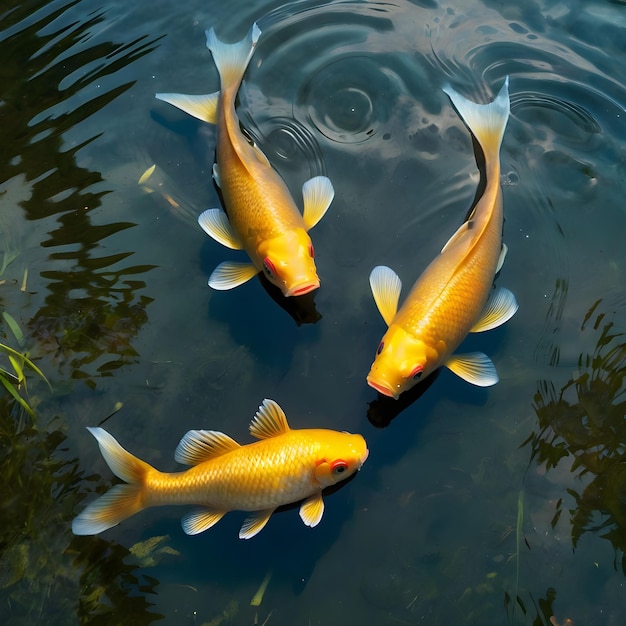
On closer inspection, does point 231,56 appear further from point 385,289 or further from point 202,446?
point 202,446

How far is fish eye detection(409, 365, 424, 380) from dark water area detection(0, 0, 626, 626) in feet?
1.16

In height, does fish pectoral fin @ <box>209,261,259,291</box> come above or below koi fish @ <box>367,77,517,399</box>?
above

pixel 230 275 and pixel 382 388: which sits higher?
pixel 230 275

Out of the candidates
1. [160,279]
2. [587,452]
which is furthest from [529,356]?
[160,279]

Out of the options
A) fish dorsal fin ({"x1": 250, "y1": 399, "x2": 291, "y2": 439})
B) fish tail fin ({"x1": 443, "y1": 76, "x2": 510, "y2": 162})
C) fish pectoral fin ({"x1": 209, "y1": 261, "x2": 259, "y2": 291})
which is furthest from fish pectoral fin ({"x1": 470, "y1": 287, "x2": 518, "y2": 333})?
fish pectoral fin ({"x1": 209, "y1": 261, "x2": 259, "y2": 291})

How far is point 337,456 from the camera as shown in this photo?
426cm

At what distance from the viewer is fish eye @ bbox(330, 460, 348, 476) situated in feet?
13.9

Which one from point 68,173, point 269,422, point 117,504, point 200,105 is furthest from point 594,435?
point 68,173

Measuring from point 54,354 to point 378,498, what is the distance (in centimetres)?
254

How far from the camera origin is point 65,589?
440 cm

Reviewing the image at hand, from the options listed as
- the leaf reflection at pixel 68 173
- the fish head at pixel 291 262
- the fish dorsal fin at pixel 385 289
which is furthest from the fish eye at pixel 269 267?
the leaf reflection at pixel 68 173

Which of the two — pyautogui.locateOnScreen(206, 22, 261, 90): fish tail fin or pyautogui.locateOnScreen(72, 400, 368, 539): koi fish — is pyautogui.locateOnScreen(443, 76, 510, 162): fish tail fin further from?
pyautogui.locateOnScreen(72, 400, 368, 539): koi fish

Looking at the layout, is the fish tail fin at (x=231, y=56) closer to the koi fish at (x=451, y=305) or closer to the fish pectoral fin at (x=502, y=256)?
the koi fish at (x=451, y=305)

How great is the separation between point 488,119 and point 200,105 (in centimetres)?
227
